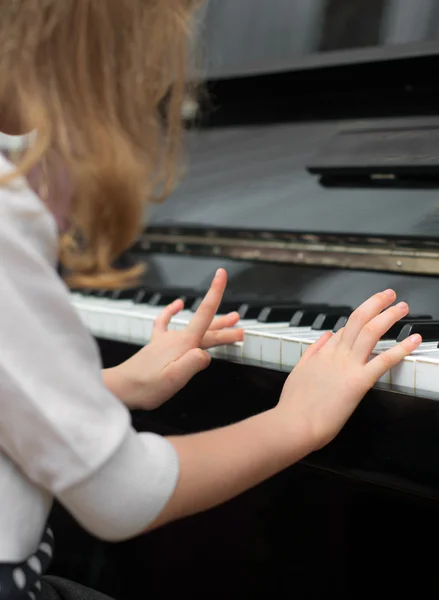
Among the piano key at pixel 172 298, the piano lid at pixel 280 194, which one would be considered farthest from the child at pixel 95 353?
the piano lid at pixel 280 194

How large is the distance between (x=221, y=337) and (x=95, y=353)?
0.97ft

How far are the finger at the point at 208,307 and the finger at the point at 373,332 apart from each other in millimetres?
185

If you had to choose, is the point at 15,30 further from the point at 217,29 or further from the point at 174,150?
the point at 217,29

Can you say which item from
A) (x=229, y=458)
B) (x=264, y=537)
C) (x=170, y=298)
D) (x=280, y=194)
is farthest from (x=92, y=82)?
(x=264, y=537)

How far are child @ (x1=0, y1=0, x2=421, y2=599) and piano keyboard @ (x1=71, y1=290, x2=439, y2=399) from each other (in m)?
0.02

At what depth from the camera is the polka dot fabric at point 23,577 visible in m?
0.72

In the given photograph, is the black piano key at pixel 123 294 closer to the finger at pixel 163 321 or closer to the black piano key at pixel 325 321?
the finger at pixel 163 321

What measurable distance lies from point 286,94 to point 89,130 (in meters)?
0.66

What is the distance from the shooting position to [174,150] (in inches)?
38.4

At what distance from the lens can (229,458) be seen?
0.77 meters

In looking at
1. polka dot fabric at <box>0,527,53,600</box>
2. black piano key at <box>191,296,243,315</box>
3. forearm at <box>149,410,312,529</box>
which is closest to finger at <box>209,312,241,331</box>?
black piano key at <box>191,296,243,315</box>

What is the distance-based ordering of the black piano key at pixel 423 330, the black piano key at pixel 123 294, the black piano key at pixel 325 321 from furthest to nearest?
1. the black piano key at pixel 123 294
2. the black piano key at pixel 325 321
3. the black piano key at pixel 423 330

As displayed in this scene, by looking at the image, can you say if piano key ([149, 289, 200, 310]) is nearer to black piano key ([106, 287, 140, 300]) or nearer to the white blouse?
black piano key ([106, 287, 140, 300])

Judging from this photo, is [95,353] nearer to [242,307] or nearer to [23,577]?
[23,577]
